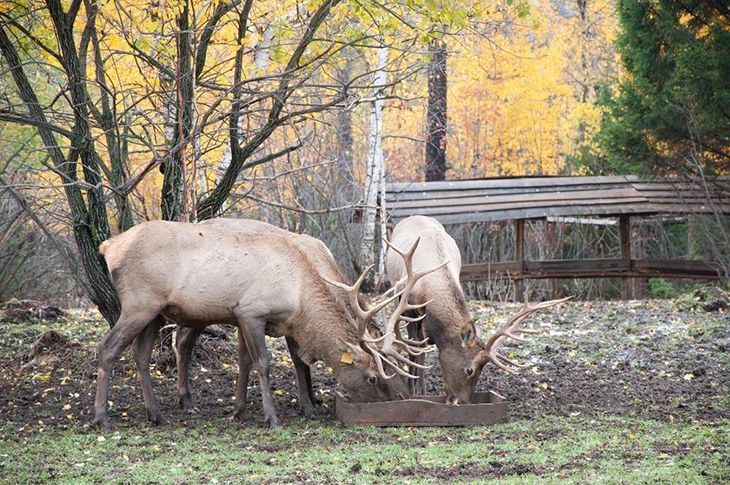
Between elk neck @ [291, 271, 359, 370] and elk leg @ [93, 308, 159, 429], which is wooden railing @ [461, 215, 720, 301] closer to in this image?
elk neck @ [291, 271, 359, 370]

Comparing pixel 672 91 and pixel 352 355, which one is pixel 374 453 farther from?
pixel 672 91

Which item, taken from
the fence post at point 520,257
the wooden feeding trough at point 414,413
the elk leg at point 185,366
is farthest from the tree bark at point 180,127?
the fence post at point 520,257

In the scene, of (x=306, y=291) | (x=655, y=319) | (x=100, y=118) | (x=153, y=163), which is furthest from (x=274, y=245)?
(x=655, y=319)

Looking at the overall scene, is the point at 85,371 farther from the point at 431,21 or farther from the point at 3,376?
the point at 431,21

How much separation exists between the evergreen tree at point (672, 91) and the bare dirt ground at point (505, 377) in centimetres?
398

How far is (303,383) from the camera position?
28.1 ft

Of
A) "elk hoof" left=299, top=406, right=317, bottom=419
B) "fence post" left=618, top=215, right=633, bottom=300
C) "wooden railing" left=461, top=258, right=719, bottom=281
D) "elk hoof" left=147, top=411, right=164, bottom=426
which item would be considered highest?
"fence post" left=618, top=215, right=633, bottom=300

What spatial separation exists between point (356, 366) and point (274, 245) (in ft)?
4.05

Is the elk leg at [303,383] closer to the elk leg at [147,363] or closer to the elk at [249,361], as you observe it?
the elk at [249,361]

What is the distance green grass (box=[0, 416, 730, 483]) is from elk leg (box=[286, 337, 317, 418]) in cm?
39

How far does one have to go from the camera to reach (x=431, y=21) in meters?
9.45

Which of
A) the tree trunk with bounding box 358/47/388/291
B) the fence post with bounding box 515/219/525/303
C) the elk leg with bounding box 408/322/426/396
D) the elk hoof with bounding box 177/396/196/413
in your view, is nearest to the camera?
the elk hoof with bounding box 177/396/196/413

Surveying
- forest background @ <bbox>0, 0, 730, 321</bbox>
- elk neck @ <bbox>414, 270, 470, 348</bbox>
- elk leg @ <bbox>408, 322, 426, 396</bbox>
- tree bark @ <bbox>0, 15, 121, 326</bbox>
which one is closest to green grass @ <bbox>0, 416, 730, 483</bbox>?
elk neck @ <bbox>414, 270, 470, 348</bbox>

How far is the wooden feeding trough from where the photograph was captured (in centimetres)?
777
